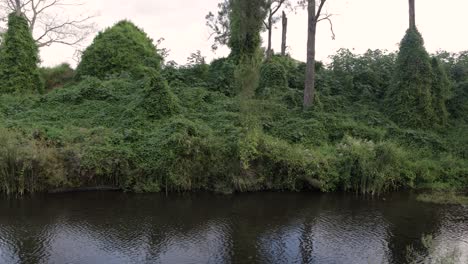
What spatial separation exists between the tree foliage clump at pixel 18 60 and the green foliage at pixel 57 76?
2940 mm

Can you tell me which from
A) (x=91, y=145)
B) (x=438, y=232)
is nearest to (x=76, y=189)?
(x=91, y=145)

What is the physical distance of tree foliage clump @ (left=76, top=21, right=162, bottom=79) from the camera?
25531 millimetres

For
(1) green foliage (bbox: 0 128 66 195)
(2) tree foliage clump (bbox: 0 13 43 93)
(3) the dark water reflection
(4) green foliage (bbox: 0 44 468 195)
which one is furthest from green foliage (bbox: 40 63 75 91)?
(3) the dark water reflection

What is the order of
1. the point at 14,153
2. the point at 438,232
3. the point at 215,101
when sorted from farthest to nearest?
the point at 215,101 < the point at 14,153 < the point at 438,232

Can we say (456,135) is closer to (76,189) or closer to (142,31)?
(76,189)

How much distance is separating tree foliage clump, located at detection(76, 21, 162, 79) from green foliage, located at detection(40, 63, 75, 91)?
6.19ft

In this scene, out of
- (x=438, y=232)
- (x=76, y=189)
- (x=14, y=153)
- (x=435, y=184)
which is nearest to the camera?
(x=438, y=232)

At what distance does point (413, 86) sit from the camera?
22062 millimetres

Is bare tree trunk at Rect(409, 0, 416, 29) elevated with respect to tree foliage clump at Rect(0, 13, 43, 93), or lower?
elevated

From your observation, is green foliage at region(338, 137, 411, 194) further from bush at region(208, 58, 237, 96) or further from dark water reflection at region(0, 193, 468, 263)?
bush at region(208, 58, 237, 96)

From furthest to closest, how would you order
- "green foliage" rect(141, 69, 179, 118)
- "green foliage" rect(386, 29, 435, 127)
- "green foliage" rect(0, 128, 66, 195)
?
"green foliage" rect(386, 29, 435, 127), "green foliage" rect(141, 69, 179, 118), "green foliage" rect(0, 128, 66, 195)

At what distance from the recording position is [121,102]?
21.5m

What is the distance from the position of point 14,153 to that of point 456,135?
18406 mm

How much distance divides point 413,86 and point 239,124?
9079 millimetres
